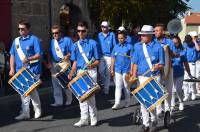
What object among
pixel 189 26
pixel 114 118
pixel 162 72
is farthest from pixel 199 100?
pixel 189 26

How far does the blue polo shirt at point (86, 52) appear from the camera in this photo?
9002mm

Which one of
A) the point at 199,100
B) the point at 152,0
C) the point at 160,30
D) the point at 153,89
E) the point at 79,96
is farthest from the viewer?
the point at 152,0

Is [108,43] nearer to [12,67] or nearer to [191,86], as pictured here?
[191,86]

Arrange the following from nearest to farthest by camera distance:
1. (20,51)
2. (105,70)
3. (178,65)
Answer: (20,51) < (178,65) < (105,70)

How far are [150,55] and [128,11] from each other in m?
16.0

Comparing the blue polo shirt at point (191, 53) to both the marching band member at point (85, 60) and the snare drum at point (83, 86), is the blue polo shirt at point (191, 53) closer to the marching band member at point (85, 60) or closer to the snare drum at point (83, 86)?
the marching band member at point (85, 60)

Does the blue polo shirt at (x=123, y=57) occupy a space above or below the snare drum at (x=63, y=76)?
above

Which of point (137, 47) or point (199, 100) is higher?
point (137, 47)

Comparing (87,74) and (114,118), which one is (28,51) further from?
(114,118)

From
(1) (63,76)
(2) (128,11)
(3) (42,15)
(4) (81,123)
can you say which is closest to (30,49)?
(1) (63,76)

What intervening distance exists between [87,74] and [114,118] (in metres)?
1.64

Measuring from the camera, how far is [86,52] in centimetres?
901

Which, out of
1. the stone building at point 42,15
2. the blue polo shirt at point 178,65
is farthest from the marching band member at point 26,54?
the stone building at point 42,15

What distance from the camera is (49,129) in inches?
352
